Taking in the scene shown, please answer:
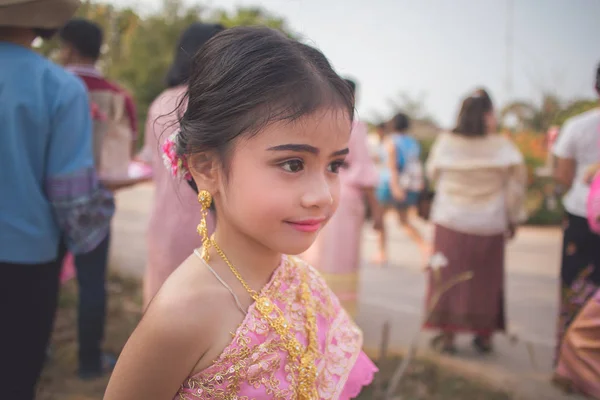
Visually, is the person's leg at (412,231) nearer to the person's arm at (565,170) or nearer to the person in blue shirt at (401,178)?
the person in blue shirt at (401,178)

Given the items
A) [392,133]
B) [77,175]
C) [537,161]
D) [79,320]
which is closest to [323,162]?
[77,175]

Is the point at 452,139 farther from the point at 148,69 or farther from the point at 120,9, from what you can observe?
the point at 148,69

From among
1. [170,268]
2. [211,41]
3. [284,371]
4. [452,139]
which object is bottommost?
[170,268]

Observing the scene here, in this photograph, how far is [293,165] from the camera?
1.04 m

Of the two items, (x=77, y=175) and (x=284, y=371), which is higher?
(x=77, y=175)

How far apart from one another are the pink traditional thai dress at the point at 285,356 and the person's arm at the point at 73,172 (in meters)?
0.91

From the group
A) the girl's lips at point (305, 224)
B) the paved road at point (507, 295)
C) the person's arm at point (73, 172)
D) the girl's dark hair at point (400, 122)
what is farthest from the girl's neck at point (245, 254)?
the girl's dark hair at point (400, 122)

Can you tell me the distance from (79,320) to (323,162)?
2.26m

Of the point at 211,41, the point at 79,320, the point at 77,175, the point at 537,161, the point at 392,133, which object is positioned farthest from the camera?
the point at 537,161

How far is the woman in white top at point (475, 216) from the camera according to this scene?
3.55 metres

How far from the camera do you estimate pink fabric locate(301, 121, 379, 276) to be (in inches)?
141

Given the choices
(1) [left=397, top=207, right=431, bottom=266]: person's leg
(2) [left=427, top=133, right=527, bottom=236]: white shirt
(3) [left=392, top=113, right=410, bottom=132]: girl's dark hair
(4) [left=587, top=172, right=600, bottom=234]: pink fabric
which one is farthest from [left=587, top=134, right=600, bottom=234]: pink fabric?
(3) [left=392, top=113, right=410, bottom=132]: girl's dark hair

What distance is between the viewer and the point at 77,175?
1.83 metres

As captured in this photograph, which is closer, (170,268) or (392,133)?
(170,268)
